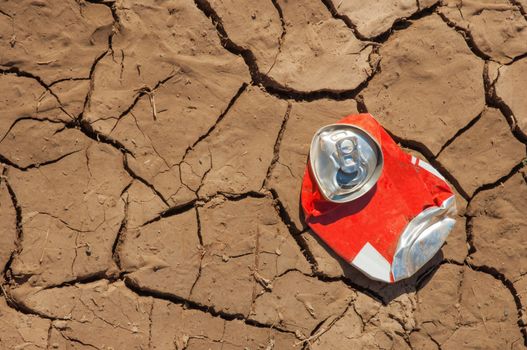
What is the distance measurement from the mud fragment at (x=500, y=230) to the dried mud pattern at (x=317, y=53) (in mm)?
999

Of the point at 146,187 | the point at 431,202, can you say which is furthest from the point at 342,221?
the point at 146,187

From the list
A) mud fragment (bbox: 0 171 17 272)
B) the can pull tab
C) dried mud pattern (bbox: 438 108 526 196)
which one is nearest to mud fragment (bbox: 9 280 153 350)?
mud fragment (bbox: 0 171 17 272)

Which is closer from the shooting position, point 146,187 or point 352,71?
point 146,187

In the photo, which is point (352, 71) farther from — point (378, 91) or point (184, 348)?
point (184, 348)

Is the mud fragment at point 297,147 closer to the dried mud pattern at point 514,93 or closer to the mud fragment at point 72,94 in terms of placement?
the dried mud pattern at point 514,93

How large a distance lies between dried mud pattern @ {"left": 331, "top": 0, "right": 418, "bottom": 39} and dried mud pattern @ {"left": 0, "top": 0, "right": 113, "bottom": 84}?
4.23 feet

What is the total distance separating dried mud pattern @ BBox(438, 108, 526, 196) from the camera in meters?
3.29

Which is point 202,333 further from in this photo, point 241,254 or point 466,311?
point 466,311

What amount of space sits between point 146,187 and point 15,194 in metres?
0.63

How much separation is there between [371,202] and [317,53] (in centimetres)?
86

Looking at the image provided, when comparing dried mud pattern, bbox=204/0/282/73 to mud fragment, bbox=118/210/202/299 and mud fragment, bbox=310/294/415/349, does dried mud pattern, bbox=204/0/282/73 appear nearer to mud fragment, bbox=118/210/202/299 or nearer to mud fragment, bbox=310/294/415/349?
mud fragment, bbox=118/210/202/299

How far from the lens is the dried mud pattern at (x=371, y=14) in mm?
3250

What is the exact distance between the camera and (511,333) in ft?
10.6

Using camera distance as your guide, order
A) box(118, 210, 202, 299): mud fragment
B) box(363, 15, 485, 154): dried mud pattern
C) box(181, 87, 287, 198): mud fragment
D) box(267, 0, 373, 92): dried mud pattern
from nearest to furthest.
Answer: box(118, 210, 202, 299): mud fragment, box(181, 87, 287, 198): mud fragment, box(267, 0, 373, 92): dried mud pattern, box(363, 15, 485, 154): dried mud pattern
